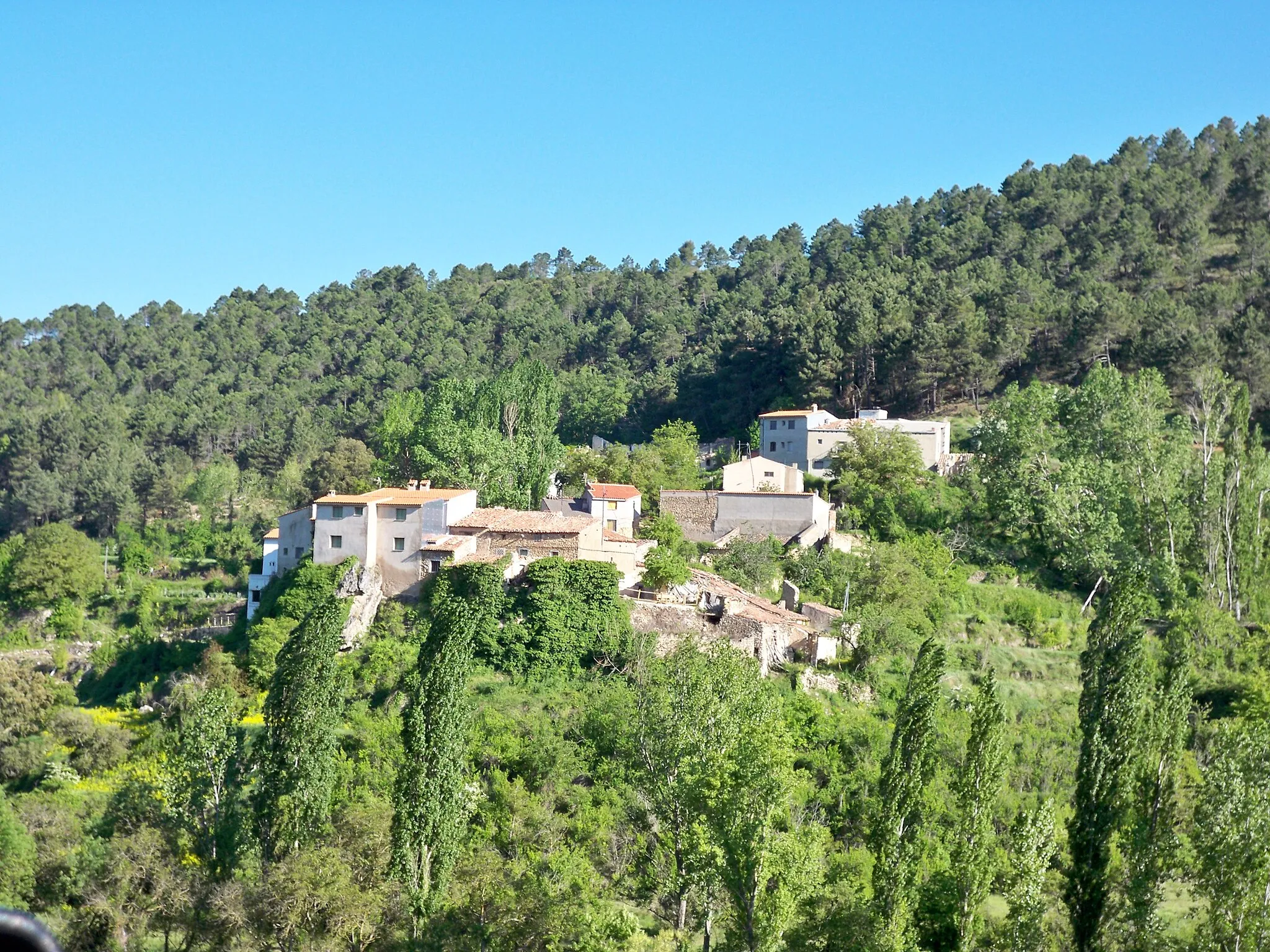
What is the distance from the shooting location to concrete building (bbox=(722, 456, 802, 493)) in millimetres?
47781

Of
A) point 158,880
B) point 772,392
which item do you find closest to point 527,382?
point 772,392

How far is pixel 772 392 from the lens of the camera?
226ft

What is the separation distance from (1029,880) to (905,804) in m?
2.49

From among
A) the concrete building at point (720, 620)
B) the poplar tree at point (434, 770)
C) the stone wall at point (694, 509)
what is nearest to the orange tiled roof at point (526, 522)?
the concrete building at point (720, 620)

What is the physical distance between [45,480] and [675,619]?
163 ft

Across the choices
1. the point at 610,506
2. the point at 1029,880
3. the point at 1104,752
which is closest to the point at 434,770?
the point at 1029,880

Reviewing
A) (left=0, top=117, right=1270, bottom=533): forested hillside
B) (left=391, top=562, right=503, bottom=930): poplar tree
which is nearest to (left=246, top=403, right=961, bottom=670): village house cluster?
(left=391, top=562, right=503, bottom=930): poplar tree

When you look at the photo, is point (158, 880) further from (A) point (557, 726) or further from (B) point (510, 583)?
(B) point (510, 583)

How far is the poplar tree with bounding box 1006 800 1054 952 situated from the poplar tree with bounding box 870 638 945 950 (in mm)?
1677

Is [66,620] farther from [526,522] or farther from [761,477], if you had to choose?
[761,477]

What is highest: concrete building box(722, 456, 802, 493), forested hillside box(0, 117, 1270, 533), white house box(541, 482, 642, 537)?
forested hillside box(0, 117, 1270, 533)

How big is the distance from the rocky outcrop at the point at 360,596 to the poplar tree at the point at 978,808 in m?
18.9

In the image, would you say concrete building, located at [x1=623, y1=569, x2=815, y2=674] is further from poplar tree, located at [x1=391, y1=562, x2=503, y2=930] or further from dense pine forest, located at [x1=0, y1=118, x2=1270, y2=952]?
poplar tree, located at [x1=391, y1=562, x2=503, y2=930]

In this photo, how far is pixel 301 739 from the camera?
26.3 meters
